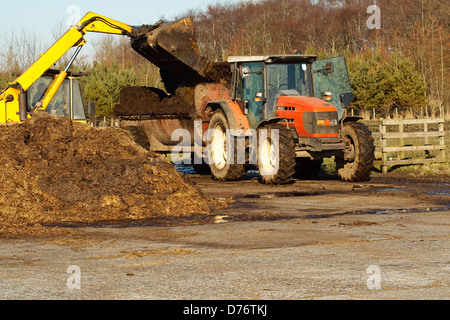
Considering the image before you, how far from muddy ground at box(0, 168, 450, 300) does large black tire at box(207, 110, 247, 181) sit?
4.42 metres

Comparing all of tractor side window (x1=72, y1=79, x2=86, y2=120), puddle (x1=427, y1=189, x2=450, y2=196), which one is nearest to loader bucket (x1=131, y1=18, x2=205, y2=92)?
tractor side window (x1=72, y1=79, x2=86, y2=120)

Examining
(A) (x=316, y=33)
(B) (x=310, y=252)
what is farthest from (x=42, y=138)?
(A) (x=316, y=33)

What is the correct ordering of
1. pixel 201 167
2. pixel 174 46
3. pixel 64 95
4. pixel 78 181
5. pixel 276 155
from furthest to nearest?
pixel 201 167
pixel 174 46
pixel 64 95
pixel 276 155
pixel 78 181

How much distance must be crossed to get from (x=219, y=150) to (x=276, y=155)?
2.38 meters

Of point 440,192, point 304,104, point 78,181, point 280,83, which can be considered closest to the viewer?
point 78,181

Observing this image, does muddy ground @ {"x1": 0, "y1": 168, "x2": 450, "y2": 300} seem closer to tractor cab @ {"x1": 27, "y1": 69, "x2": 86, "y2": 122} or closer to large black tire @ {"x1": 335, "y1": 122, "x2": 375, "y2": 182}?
large black tire @ {"x1": 335, "y1": 122, "x2": 375, "y2": 182}

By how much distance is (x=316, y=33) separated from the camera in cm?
8938

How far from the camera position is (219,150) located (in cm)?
1906

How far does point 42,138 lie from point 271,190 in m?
4.93

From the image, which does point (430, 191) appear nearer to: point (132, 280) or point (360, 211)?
point (360, 211)

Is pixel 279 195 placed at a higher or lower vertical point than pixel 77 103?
lower

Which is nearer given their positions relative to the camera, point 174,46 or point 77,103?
point 77,103

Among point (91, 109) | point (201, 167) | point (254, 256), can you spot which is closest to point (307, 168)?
point (201, 167)

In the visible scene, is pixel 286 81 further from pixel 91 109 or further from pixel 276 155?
pixel 91 109
